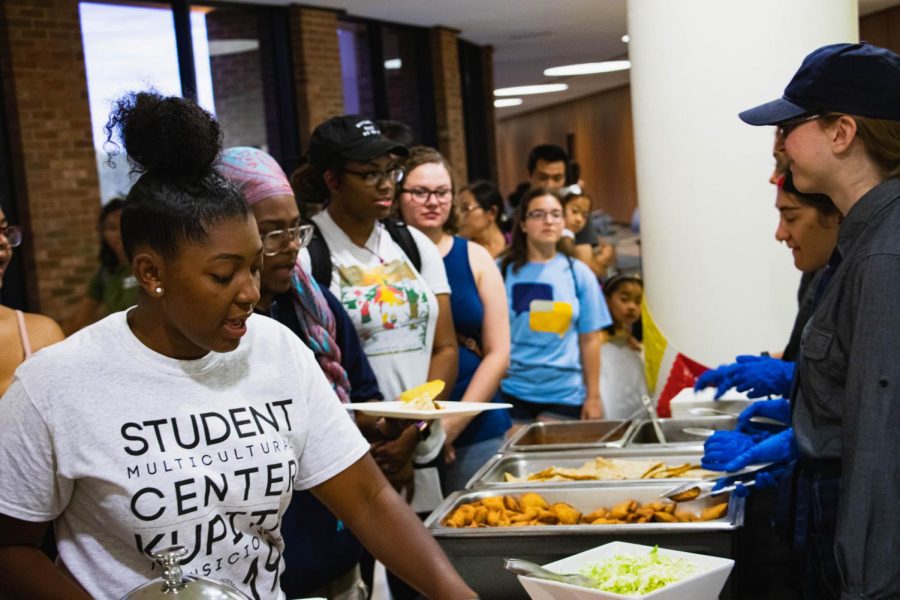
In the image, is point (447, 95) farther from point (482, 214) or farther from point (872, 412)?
point (872, 412)

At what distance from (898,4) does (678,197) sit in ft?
30.9

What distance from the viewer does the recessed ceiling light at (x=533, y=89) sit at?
Result: 1608cm

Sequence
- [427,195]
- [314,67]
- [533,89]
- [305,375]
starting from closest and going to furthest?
[305,375] < [427,195] < [314,67] < [533,89]

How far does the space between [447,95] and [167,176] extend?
968cm

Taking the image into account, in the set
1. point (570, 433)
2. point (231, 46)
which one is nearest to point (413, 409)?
point (570, 433)

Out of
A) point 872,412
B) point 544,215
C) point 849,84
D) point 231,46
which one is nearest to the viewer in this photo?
point 872,412

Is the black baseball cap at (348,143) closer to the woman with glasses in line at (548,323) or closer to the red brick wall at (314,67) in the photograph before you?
the woman with glasses in line at (548,323)

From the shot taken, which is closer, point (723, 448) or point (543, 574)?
point (543, 574)

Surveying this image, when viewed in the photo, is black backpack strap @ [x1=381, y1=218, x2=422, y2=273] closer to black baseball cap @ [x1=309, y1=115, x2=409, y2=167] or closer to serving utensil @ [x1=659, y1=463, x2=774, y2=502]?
black baseball cap @ [x1=309, y1=115, x2=409, y2=167]

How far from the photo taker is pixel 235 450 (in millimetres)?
1396

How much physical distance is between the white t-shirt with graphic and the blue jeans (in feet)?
1.32

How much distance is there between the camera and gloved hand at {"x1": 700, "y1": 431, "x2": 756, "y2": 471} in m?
2.29

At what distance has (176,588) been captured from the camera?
1.05 m

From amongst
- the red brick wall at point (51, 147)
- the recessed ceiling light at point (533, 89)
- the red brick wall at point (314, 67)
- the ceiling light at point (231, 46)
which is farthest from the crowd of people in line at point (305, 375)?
the recessed ceiling light at point (533, 89)
